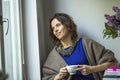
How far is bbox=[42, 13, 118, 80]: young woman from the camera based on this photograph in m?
1.98

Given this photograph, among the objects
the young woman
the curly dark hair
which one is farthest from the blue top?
the curly dark hair

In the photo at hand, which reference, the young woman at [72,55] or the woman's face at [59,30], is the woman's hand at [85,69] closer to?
the young woman at [72,55]

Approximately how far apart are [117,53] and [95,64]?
0.31m

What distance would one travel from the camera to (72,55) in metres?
2.03

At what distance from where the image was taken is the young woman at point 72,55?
1.98 m

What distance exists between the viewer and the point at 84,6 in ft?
7.39

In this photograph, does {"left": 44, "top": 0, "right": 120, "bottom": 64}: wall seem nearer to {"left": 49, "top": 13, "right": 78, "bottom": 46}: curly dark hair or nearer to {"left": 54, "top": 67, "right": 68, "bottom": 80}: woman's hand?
{"left": 49, "top": 13, "right": 78, "bottom": 46}: curly dark hair

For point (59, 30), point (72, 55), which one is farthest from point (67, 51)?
point (59, 30)

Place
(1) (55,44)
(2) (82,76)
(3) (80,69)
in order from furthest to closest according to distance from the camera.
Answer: (1) (55,44), (2) (82,76), (3) (80,69)

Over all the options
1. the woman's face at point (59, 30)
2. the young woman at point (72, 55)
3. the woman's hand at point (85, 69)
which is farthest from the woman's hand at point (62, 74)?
the woman's face at point (59, 30)

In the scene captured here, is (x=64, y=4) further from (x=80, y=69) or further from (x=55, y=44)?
(x=80, y=69)

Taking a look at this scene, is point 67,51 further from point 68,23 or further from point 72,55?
point 68,23

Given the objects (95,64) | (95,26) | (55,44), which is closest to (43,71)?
(55,44)

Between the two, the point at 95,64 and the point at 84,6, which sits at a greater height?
the point at 84,6
